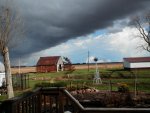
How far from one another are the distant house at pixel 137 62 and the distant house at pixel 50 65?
18572mm

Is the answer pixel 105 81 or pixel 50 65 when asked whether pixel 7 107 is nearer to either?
pixel 105 81

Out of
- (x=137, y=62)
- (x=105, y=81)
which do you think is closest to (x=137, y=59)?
(x=137, y=62)

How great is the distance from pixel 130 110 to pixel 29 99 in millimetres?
1804

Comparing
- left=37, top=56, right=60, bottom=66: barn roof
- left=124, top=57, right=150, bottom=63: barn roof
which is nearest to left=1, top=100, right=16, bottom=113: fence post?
left=124, top=57, right=150, bottom=63: barn roof

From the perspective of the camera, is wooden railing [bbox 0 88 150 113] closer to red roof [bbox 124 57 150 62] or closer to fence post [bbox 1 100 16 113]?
fence post [bbox 1 100 16 113]

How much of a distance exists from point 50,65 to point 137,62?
78.5ft

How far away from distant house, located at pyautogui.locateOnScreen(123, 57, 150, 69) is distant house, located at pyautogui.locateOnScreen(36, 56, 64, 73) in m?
18.6

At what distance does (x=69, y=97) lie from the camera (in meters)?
6.59

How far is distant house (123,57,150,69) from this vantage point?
300ft

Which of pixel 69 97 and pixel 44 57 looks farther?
pixel 44 57

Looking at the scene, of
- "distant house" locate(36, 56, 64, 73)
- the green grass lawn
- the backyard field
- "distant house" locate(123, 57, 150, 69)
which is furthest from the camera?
"distant house" locate(36, 56, 64, 73)

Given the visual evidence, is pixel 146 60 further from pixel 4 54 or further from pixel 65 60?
pixel 4 54

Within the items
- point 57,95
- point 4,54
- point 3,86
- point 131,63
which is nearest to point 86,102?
point 4,54

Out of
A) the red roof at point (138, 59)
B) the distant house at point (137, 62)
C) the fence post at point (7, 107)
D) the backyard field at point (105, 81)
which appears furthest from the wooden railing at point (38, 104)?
the red roof at point (138, 59)
